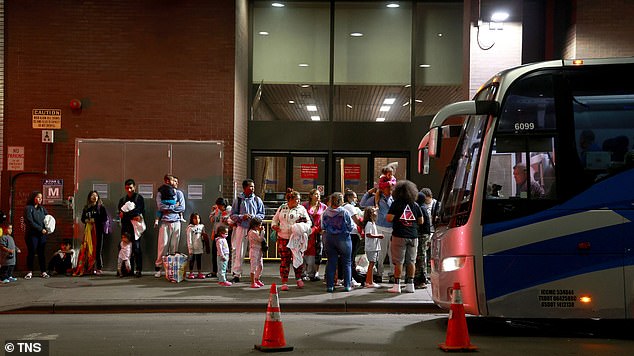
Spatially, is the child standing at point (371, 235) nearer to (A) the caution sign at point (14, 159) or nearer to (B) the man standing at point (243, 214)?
(B) the man standing at point (243, 214)

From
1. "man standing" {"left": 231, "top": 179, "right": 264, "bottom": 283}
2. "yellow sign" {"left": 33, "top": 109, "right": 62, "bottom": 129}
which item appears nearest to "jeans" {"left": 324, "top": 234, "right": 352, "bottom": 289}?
"man standing" {"left": 231, "top": 179, "right": 264, "bottom": 283}

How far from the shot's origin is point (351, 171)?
64.4 feet

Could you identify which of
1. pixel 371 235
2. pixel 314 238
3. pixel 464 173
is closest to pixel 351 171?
pixel 314 238

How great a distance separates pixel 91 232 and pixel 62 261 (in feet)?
2.89

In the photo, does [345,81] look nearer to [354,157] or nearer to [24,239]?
[354,157]

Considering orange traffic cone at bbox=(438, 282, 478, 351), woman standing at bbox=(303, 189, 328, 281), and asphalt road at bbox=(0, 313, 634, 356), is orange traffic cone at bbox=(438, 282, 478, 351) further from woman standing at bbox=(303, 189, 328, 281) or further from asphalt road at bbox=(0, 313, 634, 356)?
woman standing at bbox=(303, 189, 328, 281)

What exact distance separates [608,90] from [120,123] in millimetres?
10965

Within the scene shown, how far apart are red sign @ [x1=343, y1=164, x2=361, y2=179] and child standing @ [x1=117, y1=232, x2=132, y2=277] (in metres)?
5.98

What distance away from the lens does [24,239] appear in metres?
16.8

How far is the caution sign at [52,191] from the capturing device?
1692cm

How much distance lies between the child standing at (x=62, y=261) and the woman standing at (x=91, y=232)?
20cm

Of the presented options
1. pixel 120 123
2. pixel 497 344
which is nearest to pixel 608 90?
pixel 497 344

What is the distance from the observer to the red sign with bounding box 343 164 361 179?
19.6 meters

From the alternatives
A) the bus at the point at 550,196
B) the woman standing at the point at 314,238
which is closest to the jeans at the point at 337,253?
the woman standing at the point at 314,238
